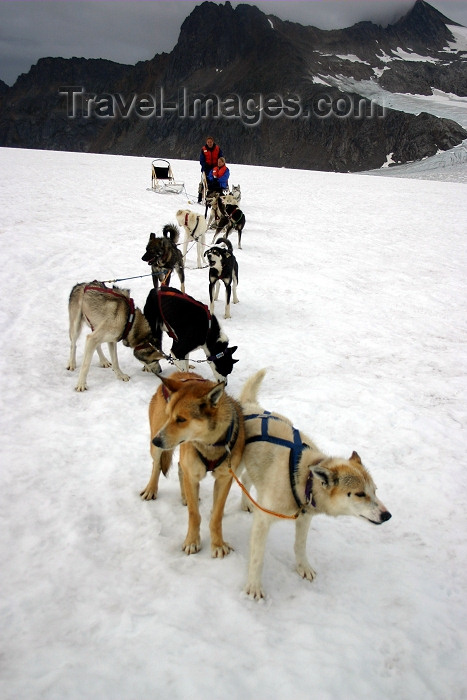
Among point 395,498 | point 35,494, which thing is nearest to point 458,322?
point 395,498

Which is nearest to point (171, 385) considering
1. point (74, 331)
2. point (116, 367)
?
point (116, 367)

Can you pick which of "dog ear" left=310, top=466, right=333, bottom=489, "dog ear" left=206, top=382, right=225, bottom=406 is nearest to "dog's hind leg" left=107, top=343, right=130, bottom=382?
"dog ear" left=206, top=382, right=225, bottom=406

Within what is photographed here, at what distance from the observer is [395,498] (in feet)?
12.5

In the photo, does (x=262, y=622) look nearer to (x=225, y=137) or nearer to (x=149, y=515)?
(x=149, y=515)

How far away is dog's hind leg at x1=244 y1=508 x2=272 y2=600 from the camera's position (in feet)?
8.91

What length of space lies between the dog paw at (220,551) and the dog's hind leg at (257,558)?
0.31 metres

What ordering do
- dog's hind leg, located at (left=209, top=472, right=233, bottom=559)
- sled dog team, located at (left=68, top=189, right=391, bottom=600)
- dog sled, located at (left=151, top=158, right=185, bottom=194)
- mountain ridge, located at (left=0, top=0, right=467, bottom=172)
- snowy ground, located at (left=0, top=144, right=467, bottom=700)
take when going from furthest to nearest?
mountain ridge, located at (left=0, top=0, right=467, bottom=172) < dog sled, located at (left=151, top=158, right=185, bottom=194) < dog's hind leg, located at (left=209, top=472, right=233, bottom=559) < sled dog team, located at (left=68, top=189, right=391, bottom=600) < snowy ground, located at (left=0, top=144, right=467, bottom=700)

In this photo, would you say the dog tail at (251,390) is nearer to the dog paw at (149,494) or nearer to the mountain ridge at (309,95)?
the dog paw at (149,494)

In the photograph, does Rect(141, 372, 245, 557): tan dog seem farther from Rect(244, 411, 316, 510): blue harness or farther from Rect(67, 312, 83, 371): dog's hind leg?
Rect(67, 312, 83, 371): dog's hind leg

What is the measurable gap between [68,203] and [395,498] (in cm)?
1599

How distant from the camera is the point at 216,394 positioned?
2.70m

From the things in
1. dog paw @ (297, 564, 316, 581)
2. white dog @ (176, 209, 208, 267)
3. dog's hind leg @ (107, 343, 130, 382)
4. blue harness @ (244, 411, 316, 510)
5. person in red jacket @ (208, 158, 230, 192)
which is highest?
person in red jacket @ (208, 158, 230, 192)

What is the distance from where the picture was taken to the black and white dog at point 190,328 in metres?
5.21

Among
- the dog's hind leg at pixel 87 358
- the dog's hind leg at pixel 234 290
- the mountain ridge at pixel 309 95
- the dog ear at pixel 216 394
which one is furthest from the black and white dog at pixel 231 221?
the mountain ridge at pixel 309 95
